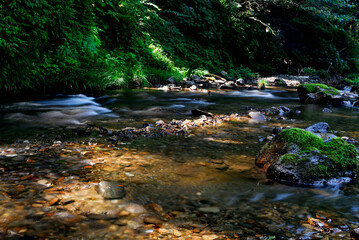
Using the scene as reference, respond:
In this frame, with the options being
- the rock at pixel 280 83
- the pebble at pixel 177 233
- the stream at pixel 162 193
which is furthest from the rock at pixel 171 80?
the pebble at pixel 177 233

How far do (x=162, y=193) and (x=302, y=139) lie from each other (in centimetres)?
179

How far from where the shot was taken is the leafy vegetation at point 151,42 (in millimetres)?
8227

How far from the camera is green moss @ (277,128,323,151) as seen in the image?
10.8 feet

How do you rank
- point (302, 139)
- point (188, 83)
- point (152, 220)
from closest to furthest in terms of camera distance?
point (152, 220) → point (302, 139) → point (188, 83)

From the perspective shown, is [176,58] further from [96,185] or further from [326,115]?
[96,185]

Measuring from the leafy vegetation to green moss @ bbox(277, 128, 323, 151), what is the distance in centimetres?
694

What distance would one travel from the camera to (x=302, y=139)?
11.0 feet

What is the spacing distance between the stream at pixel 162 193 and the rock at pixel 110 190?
0.06 metres

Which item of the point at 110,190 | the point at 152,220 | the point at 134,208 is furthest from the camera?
the point at 110,190

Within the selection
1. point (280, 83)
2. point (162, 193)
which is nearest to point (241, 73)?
point (280, 83)

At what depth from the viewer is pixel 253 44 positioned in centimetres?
2048

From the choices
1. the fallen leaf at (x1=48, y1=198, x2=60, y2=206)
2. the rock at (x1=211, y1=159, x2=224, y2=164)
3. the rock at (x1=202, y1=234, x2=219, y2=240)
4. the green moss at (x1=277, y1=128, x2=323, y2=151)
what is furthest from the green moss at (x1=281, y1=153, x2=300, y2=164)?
the fallen leaf at (x1=48, y1=198, x2=60, y2=206)

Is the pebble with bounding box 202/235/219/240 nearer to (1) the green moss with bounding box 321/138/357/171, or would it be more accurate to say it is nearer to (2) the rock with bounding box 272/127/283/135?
(1) the green moss with bounding box 321/138/357/171

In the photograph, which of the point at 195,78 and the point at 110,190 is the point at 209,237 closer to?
the point at 110,190
